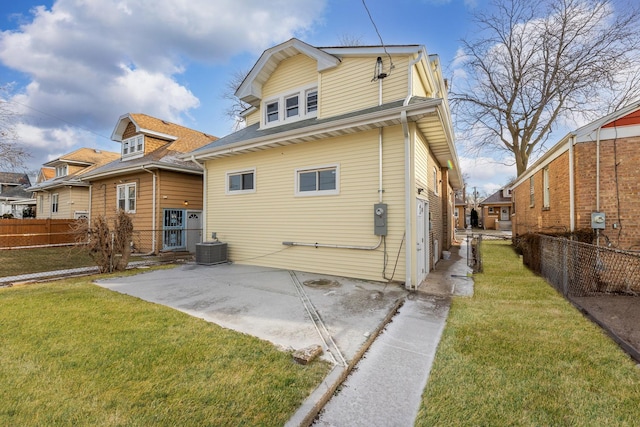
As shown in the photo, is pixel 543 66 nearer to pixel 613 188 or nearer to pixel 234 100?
pixel 613 188

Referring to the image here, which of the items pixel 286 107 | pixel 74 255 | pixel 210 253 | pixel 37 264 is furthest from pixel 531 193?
pixel 74 255

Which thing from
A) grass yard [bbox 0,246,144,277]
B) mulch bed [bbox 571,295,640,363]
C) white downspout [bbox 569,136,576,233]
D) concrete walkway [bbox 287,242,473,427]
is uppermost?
white downspout [bbox 569,136,576,233]

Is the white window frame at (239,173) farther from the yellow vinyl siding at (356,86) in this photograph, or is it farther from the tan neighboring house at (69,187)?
the tan neighboring house at (69,187)

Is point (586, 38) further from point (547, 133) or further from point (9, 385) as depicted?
point (9, 385)

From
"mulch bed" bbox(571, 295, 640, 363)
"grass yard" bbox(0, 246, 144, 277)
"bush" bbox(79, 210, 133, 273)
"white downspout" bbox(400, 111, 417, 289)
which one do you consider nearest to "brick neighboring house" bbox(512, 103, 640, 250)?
"mulch bed" bbox(571, 295, 640, 363)

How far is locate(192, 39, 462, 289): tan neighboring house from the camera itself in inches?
251

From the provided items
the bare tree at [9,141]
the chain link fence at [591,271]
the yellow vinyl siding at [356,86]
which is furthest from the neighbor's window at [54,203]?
the chain link fence at [591,271]

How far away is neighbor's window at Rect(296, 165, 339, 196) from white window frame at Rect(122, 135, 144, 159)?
11108mm

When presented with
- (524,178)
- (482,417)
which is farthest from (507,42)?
(482,417)

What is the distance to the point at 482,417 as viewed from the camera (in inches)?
86.3

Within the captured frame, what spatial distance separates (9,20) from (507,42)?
955 inches

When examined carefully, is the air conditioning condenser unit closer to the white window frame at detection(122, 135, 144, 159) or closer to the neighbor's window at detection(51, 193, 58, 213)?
the white window frame at detection(122, 135, 144, 159)

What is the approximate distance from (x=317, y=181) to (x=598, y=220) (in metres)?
6.44

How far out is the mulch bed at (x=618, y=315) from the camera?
3393 mm
